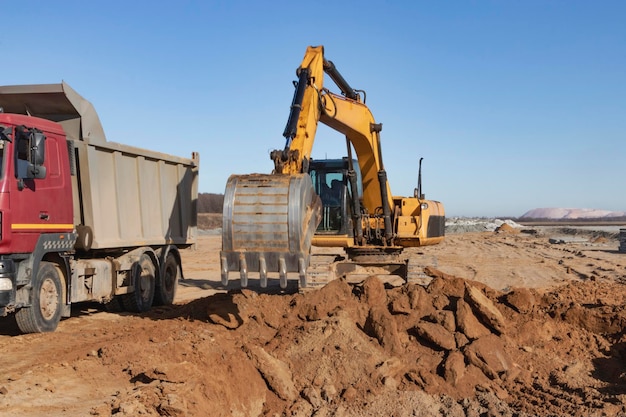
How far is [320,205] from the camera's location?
9.75 m

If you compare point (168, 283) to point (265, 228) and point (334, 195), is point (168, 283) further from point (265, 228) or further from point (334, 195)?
point (265, 228)

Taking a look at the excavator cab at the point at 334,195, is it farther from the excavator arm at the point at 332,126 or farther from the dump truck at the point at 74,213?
the dump truck at the point at 74,213

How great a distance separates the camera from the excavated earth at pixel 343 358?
6504mm

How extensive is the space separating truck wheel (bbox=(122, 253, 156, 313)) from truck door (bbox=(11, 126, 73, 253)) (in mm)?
2269

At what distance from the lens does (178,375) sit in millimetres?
6453

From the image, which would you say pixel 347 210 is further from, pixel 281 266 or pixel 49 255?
pixel 49 255

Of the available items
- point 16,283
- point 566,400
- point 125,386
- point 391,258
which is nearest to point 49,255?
point 16,283

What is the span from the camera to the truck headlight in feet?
27.9

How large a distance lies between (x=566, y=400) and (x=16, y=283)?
7.09 metres

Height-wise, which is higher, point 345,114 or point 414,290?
point 345,114

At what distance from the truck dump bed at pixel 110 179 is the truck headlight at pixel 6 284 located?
1981 mm

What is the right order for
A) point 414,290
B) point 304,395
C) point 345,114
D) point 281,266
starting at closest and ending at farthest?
1. point 304,395
2. point 281,266
3. point 414,290
4. point 345,114

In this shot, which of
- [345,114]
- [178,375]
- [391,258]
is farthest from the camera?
[391,258]

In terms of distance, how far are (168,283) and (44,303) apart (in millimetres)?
4251
